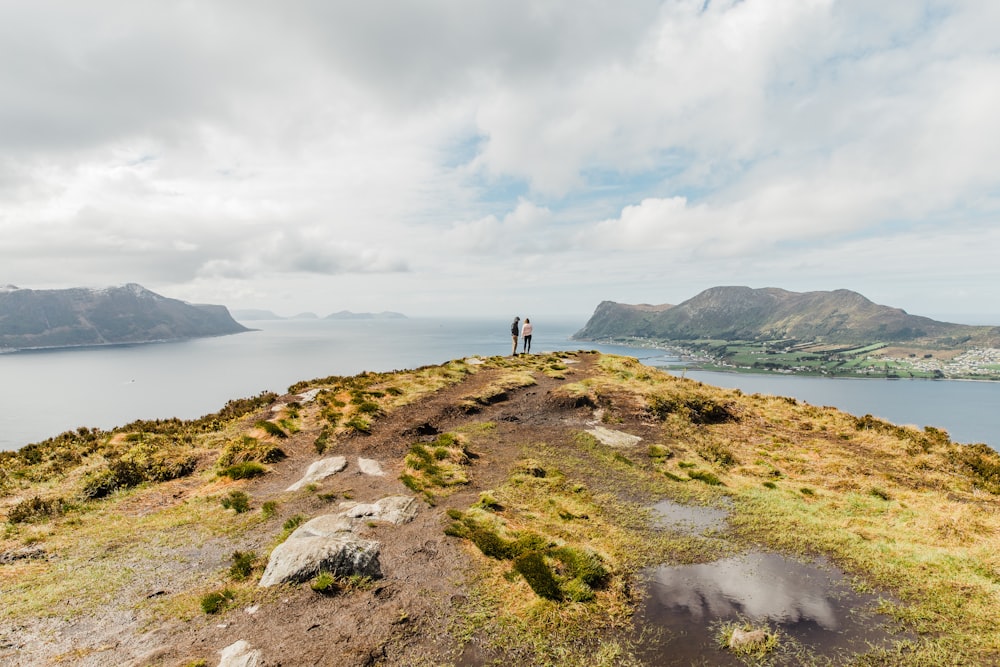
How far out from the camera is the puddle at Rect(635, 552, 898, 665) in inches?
324

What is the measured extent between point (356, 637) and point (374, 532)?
4.13 m

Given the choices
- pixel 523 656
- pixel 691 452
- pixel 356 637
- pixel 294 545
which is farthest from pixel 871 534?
pixel 294 545

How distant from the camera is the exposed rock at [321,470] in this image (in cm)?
1682

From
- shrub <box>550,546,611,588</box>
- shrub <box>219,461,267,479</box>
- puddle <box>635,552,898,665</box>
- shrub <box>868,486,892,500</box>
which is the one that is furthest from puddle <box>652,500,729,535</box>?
shrub <box>219,461,267,479</box>

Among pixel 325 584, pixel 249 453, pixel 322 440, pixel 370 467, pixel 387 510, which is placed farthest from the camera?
pixel 322 440

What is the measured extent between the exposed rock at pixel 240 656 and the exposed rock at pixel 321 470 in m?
9.04

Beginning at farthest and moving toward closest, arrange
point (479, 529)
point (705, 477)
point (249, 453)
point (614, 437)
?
point (614, 437) → point (249, 453) → point (705, 477) → point (479, 529)

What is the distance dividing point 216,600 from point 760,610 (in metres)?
12.7

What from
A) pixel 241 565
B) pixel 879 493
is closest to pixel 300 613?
pixel 241 565

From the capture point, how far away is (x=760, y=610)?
9.51 meters

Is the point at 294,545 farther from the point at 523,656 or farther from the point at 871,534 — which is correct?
the point at 871,534

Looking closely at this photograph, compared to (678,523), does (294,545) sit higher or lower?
higher

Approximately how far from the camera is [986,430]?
13738 centimetres

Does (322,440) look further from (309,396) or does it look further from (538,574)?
(538,574)
